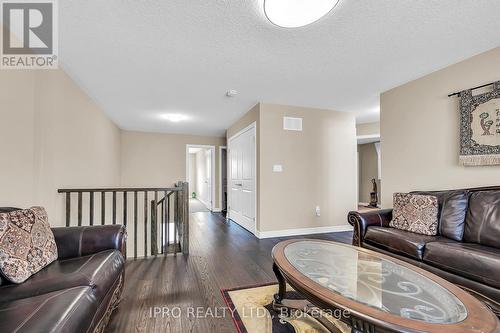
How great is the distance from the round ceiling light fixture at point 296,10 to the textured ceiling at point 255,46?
0.18m

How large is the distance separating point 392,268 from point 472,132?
1999 mm

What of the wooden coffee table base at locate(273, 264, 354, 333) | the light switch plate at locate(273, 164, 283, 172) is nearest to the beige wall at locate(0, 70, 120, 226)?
the wooden coffee table base at locate(273, 264, 354, 333)

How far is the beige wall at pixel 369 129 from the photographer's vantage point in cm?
508

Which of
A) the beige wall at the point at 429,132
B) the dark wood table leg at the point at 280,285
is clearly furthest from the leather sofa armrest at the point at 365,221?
the dark wood table leg at the point at 280,285

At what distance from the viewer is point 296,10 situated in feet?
4.77

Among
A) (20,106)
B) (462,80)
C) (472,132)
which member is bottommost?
(472,132)

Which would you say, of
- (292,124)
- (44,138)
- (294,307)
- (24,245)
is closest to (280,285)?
(294,307)

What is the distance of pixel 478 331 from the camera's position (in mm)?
794

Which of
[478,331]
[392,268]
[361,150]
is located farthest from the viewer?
[361,150]

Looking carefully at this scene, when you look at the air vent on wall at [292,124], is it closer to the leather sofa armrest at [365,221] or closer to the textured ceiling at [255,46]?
the textured ceiling at [255,46]

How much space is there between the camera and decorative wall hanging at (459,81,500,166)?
2.17 m

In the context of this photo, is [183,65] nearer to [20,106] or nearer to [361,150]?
[20,106]

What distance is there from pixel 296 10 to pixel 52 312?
206cm

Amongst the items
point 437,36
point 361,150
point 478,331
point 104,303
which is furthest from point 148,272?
point 361,150
